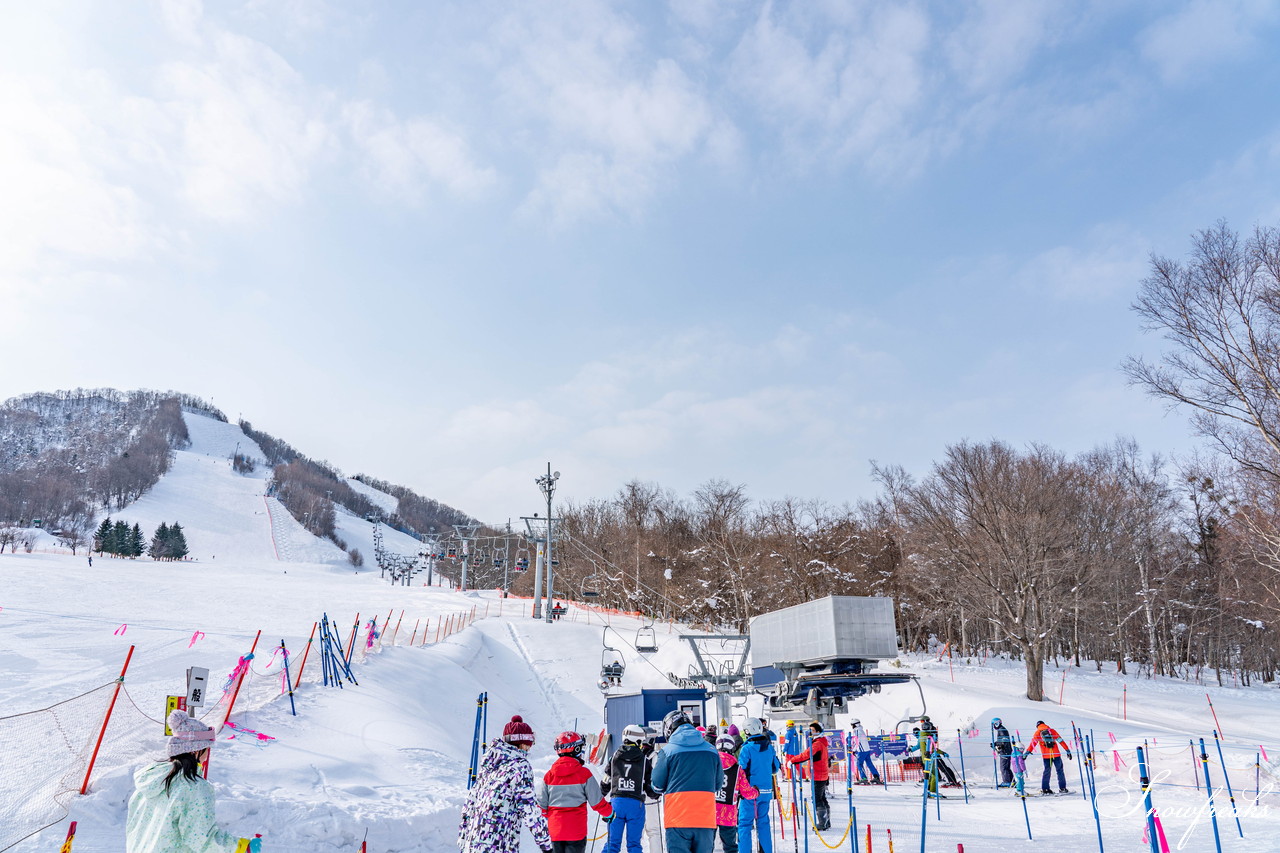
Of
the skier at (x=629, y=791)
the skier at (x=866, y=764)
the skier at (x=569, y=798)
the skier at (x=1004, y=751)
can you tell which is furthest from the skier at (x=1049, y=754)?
the skier at (x=569, y=798)

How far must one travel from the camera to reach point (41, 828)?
733cm

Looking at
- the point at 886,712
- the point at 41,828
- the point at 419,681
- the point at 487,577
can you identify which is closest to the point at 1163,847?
the point at 41,828

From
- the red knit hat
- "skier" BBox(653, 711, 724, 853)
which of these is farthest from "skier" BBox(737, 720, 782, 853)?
the red knit hat

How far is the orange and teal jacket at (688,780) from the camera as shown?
22.9 ft

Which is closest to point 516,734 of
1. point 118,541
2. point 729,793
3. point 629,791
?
point 629,791

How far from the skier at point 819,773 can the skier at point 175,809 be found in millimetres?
8986

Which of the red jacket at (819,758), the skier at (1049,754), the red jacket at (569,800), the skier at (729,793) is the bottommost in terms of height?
the skier at (1049,754)

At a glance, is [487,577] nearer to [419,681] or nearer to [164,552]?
[164,552]

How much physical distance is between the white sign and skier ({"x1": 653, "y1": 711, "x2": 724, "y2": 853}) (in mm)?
6261

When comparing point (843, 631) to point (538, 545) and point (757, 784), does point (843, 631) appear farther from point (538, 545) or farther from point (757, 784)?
point (538, 545)

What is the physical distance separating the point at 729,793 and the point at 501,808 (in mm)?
3721

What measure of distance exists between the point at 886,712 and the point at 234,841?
88.4ft

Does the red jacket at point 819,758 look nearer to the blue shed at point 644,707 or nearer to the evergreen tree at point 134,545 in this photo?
the blue shed at point 644,707

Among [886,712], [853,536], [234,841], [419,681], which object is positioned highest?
[853,536]
